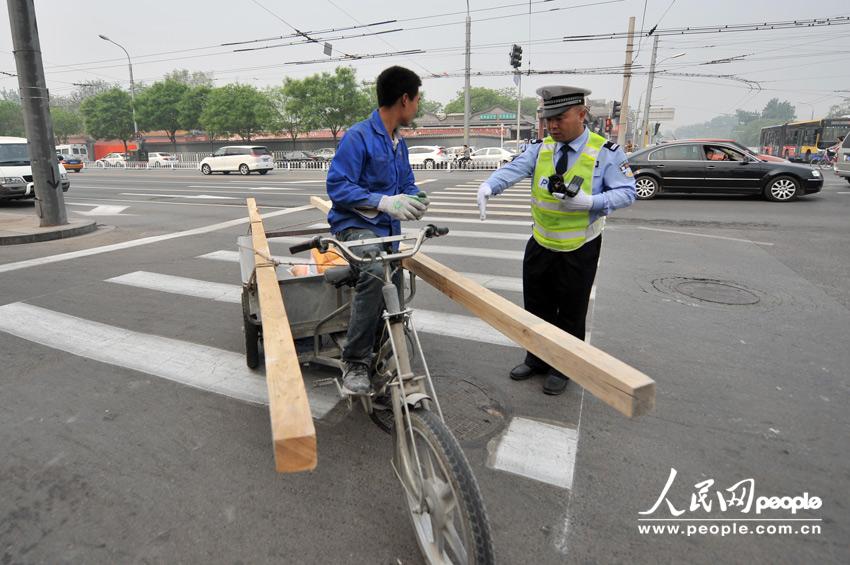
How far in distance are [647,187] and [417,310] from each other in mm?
Result: 11277

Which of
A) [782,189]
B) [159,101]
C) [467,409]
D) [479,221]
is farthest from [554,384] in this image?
[159,101]

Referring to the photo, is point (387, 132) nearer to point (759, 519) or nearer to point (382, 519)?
point (382, 519)

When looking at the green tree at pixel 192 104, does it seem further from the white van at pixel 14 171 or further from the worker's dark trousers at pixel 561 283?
the worker's dark trousers at pixel 561 283

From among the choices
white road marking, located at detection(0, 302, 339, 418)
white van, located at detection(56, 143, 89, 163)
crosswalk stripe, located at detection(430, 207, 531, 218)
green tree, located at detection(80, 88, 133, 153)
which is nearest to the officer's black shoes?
white road marking, located at detection(0, 302, 339, 418)

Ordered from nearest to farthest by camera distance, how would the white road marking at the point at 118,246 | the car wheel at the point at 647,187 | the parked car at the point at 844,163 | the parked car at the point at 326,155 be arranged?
the white road marking at the point at 118,246 → the car wheel at the point at 647,187 → the parked car at the point at 844,163 → the parked car at the point at 326,155

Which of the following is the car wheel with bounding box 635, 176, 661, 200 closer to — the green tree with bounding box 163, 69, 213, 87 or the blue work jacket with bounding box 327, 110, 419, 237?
the blue work jacket with bounding box 327, 110, 419, 237

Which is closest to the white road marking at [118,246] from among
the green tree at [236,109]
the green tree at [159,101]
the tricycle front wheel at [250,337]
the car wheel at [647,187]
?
the tricycle front wheel at [250,337]

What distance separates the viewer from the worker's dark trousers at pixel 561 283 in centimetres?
355

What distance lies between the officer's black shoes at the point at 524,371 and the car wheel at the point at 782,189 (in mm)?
12711

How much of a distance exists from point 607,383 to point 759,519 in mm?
1343

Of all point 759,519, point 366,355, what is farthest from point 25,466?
point 759,519

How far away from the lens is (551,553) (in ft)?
7.35

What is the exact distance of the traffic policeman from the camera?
3.27 metres

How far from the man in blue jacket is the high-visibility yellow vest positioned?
40.2 inches
